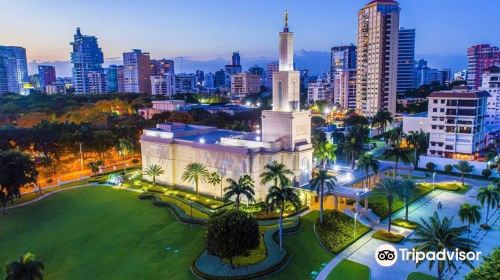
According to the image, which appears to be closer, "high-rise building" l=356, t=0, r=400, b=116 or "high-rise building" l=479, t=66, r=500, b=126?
"high-rise building" l=479, t=66, r=500, b=126

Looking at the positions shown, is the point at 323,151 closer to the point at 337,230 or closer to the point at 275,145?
the point at 275,145

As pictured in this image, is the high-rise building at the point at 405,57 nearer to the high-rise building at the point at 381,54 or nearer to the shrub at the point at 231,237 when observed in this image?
the high-rise building at the point at 381,54

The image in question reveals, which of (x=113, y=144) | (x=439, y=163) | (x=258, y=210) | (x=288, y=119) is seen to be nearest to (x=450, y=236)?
(x=258, y=210)

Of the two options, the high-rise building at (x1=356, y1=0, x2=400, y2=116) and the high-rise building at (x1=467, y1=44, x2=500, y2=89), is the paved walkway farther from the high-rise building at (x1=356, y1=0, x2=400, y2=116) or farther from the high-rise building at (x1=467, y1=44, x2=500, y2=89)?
the high-rise building at (x1=467, y1=44, x2=500, y2=89)

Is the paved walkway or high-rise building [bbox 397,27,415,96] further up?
high-rise building [bbox 397,27,415,96]

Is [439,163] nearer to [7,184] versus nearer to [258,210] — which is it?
[258,210]

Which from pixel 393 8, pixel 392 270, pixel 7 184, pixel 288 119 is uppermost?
pixel 393 8

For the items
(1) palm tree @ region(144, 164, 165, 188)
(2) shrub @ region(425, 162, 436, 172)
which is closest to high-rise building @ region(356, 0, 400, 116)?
(2) shrub @ region(425, 162, 436, 172)
